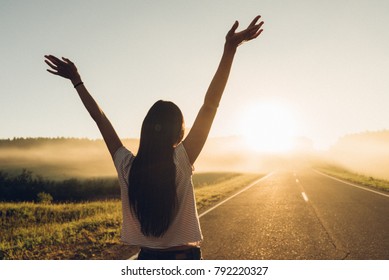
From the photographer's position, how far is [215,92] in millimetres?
2037

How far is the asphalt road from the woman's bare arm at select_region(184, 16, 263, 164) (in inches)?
180

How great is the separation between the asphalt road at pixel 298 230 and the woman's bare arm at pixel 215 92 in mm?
4583

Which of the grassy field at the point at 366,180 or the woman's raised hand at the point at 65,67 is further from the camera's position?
the grassy field at the point at 366,180

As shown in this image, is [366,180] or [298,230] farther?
[366,180]

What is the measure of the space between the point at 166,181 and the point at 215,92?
23.2 inches

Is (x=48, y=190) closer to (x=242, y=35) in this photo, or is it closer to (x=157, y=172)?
(x=157, y=172)

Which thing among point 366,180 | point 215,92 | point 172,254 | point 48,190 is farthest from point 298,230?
point 48,190

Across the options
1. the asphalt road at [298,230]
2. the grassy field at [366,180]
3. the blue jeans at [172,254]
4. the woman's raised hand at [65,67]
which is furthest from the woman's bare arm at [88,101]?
the grassy field at [366,180]

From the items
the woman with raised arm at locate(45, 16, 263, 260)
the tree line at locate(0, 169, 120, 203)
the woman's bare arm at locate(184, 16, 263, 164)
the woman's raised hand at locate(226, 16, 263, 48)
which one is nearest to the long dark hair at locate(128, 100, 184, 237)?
the woman with raised arm at locate(45, 16, 263, 260)

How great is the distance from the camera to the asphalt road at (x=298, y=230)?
631 centimetres

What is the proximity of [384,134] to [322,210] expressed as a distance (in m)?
157

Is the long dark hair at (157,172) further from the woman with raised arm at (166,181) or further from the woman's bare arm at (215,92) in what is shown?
the woman's bare arm at (215,92)
